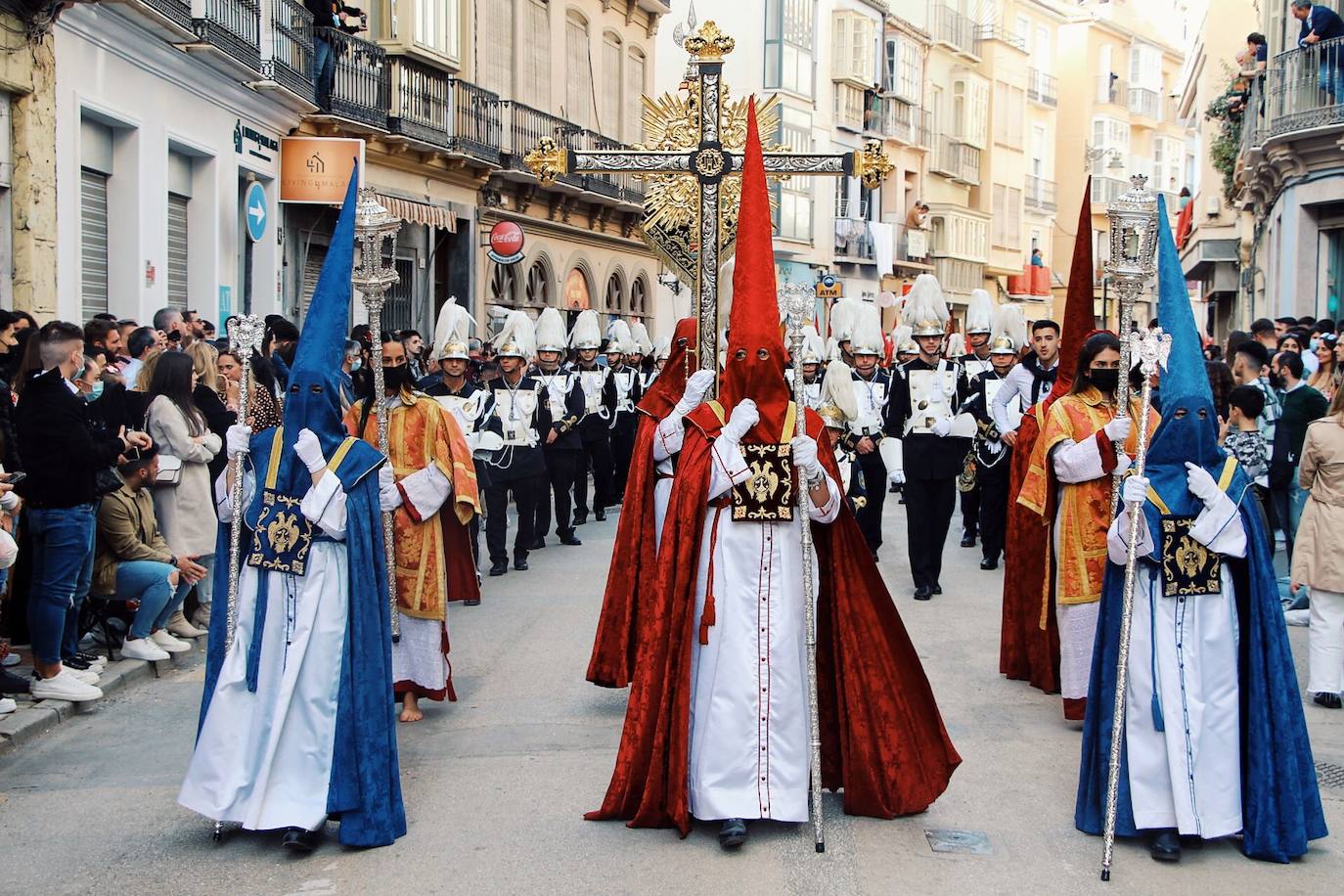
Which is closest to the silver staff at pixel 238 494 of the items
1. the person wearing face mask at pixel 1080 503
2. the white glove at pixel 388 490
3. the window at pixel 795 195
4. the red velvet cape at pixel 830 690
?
the white glove at pixel 388 490

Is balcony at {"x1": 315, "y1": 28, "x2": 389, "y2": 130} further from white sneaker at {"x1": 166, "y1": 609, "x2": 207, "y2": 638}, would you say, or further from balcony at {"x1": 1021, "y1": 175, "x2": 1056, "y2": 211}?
balcony at {"x1": 1021, "y1": 175, "x2": 1056, "y2": 211}

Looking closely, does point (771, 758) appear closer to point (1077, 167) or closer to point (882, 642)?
point (882, 642)

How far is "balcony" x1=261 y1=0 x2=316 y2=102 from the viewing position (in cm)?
1866

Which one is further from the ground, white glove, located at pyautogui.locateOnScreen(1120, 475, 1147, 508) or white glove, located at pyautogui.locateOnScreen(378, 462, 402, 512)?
white glove, located at pyautogui.locateOnScreen(1120, 475, 1147, 508)

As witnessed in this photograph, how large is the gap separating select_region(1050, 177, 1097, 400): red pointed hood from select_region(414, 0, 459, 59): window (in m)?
16.9

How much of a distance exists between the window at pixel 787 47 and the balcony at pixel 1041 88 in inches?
711

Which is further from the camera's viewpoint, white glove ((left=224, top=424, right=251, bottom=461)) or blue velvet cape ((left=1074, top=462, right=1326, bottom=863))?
white glove ((left=224, top=424, right=251, bottom=461))

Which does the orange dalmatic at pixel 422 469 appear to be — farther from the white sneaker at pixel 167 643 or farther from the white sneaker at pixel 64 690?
the white sneaker at pixel 167 643

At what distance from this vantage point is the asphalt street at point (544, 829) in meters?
5.46

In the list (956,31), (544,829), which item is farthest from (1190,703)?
(956,31)

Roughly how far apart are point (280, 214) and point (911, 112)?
32981mm

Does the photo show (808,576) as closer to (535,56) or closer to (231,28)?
(231,28)

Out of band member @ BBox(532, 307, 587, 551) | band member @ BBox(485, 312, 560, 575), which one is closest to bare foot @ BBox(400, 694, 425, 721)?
band member @ BBox(485, 312, 560, 575)

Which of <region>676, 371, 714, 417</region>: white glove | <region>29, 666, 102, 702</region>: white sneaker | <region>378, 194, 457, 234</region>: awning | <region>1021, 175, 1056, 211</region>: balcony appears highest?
<region>1021, 175, 1056, 211</region>: balcony
